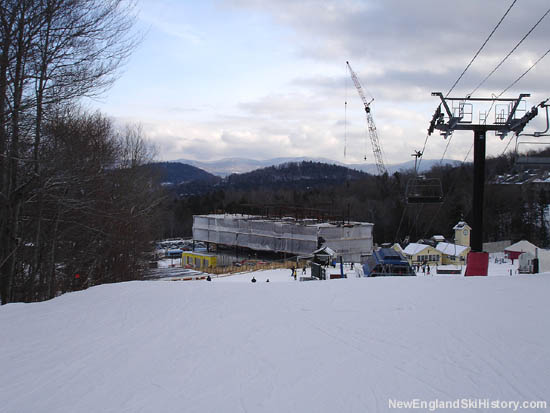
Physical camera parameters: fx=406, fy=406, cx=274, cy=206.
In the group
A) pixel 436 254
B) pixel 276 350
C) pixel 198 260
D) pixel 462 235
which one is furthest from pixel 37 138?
pixel 462 235

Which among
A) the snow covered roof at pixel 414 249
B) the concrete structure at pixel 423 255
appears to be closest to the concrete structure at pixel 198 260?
the concrete structure at pixel 423 255

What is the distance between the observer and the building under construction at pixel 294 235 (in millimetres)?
37672

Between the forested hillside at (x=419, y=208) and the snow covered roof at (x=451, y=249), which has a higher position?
the forested hillside at (x=419, y=208)

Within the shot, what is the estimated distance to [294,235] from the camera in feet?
128

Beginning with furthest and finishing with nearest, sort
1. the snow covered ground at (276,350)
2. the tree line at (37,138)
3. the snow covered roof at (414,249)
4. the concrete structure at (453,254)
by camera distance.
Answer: the snow covered roof at (414,249), the concrete structure at (453,254), the tree line at (37,138), the snow covered ground at (276,350)

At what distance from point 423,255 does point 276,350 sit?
106 ft

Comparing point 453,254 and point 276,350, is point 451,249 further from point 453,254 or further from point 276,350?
point 276,350

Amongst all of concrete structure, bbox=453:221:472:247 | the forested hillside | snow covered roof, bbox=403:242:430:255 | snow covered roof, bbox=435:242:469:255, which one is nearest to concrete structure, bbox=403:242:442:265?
snow covered roof, bbox=403:242:430:255

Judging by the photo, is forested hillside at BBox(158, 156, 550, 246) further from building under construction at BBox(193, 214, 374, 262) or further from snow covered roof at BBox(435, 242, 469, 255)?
snow covered roof at BBox(435, 242, 469, 255)

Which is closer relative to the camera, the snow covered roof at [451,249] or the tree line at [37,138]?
the tree line at [37,138]

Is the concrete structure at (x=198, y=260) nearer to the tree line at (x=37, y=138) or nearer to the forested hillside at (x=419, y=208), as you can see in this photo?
the forested hillside at (x=419, y=208)

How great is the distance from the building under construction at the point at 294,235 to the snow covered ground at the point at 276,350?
2890cm

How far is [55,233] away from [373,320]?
32.8ft

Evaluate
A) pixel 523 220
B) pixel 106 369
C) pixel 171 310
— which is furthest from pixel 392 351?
pixel 523 220
